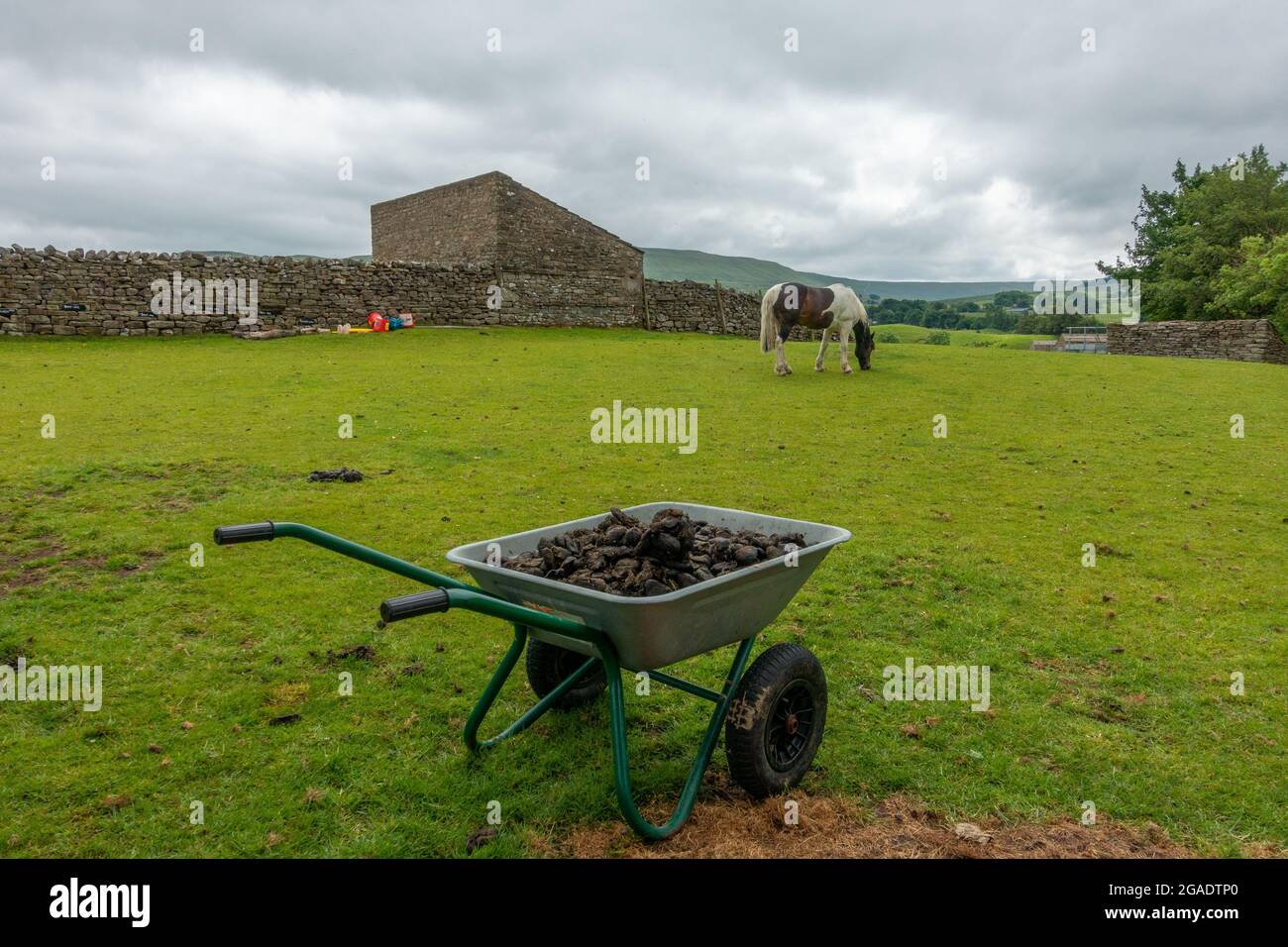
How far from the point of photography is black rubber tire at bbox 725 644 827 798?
3402 millimetres

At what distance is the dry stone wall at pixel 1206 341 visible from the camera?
26344 millimetres

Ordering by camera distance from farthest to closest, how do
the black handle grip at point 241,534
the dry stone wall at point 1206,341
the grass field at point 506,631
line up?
the dry stone wall at point 1206,341 < the grass field at point 506,631 < the black handle grip at point 241,534

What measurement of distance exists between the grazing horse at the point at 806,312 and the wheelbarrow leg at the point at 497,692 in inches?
552

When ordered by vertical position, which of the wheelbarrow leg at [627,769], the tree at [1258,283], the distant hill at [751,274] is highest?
the distant hill at [751,274]

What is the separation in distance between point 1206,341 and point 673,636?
1237 inches

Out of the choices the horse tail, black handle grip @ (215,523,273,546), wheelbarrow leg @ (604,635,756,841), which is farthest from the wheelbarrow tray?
the horse tail

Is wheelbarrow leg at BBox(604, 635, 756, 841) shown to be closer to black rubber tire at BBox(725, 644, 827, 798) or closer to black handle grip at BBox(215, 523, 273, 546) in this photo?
black rubber tire at BBox(725, 644, 827, 798)

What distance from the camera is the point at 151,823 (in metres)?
3.25

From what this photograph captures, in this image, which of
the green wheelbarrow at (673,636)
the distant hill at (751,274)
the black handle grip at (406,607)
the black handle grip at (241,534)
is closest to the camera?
the black handle grip at (406,607)

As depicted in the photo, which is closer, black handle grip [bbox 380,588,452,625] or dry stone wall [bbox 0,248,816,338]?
black handle grip [bbox 380,588,452,625]

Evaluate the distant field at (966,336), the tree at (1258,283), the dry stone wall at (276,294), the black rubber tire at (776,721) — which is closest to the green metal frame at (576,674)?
the black rubber tire at (776,721)

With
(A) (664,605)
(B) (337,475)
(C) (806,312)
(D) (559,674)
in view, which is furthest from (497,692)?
(C) (806,312)

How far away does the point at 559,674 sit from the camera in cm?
430

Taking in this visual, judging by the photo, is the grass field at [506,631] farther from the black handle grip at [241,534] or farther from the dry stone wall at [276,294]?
the dry stone wall at [276,294]
